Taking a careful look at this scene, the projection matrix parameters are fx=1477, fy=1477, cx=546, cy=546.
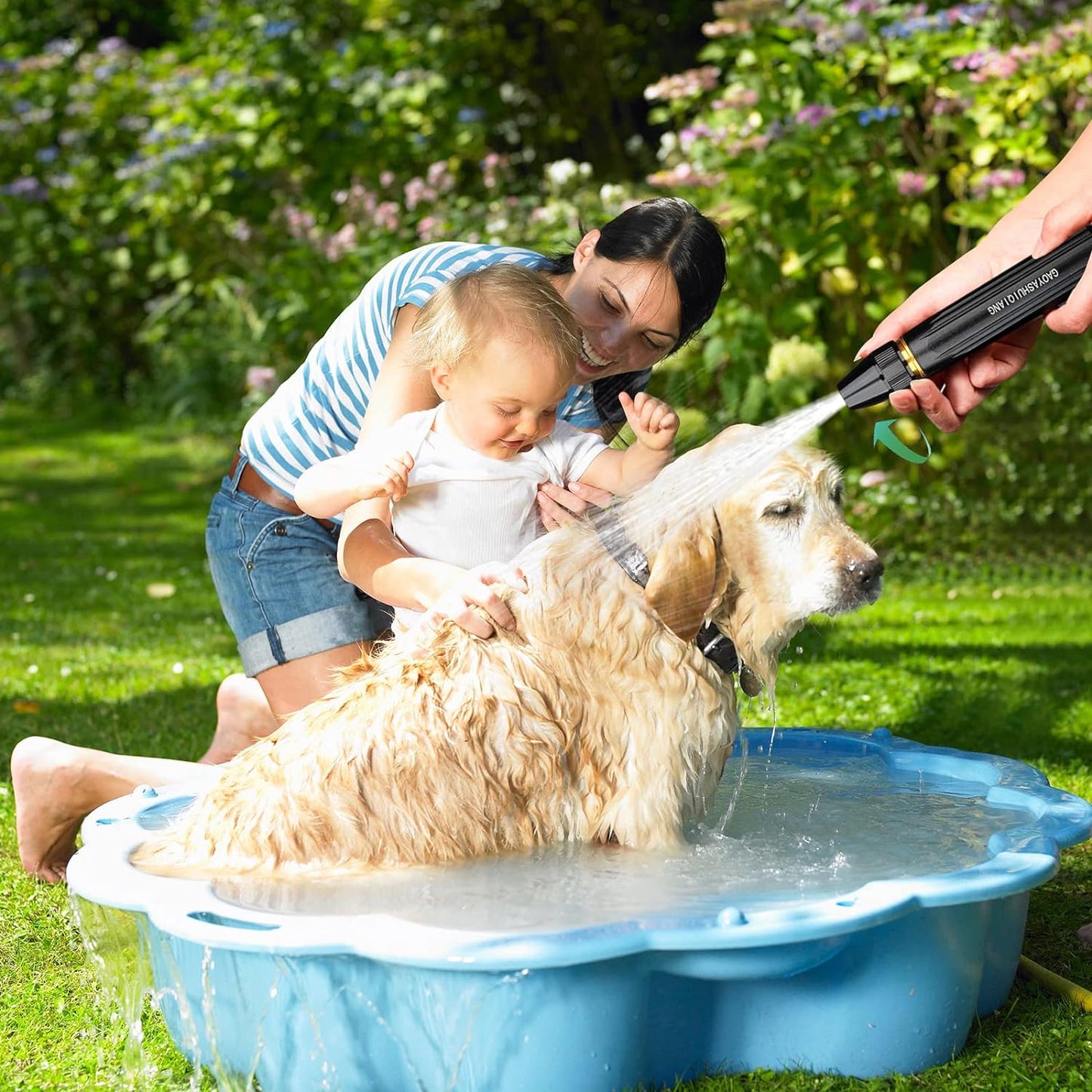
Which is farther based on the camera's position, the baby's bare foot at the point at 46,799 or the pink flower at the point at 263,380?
the pink flower at the point at 263,380

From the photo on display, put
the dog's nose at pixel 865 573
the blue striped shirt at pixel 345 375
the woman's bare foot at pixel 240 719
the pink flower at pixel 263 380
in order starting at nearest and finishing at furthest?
the dog's nose at pixel 865 573 < the blue striped shirt at pixel 345 375 < the woman's bare foot at pixel 240 719 < the pink flower at pixel 263 380

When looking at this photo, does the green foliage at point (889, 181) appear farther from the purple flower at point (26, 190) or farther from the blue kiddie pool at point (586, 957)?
the purple flower at point (26, 190)

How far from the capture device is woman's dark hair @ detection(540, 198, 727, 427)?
3670 millimetres

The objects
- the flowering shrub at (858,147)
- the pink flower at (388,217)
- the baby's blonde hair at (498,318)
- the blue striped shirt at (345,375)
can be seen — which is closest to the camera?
the baby's blonde hair at (498,318)

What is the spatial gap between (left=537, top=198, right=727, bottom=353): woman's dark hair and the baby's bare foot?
2.02m

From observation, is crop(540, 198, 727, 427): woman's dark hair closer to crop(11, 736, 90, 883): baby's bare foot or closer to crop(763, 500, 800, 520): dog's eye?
crop(763, 500, 800, 520): dog's eye

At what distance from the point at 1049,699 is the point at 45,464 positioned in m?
10.3

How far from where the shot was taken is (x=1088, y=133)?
3416 millimetres

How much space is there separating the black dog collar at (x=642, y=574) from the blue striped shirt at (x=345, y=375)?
26.2 inches

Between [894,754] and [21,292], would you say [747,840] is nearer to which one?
[894,754]

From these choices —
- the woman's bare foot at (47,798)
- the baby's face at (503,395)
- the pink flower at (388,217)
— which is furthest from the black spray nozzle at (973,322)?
the pink flower at (388,217)

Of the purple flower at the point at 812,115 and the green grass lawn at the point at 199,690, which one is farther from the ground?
the purple flower at the point at 812,115

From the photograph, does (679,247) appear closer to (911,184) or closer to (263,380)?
(911,184)

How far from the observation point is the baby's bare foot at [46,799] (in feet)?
13.3
